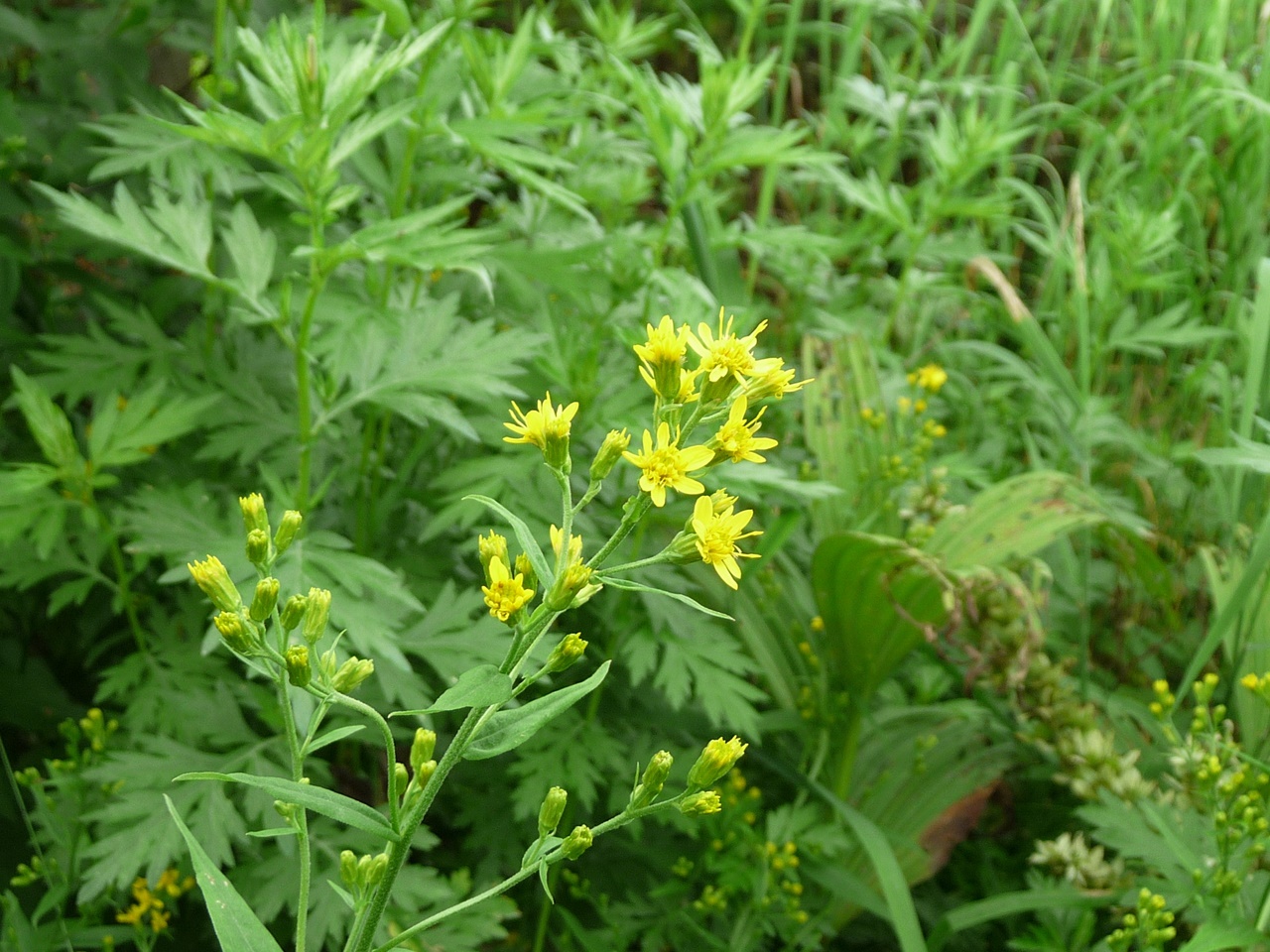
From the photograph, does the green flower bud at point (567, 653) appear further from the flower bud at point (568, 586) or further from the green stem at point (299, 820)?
the green stem at point (299, 820)

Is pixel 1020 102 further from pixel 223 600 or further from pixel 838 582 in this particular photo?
pixel 223 600

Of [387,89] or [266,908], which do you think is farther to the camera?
[387,89]

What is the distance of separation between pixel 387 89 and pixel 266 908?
1.18 metres

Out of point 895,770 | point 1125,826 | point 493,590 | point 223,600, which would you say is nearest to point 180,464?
point 223,600

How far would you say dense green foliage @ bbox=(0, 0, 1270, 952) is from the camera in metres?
1.38

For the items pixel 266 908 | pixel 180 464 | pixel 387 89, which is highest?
pixel 387 89

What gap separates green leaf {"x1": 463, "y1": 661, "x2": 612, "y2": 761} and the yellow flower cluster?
74cm

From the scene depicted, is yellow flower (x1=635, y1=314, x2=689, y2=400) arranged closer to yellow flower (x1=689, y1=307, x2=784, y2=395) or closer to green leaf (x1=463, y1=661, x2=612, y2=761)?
yellow flower (x1=689, y1=307, x2=784, y2=395)

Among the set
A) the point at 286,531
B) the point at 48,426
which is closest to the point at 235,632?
the point at 286,531

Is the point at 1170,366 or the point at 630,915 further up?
the point at 1170,366

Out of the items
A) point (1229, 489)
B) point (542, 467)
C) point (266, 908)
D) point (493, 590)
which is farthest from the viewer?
point (1229, 489)

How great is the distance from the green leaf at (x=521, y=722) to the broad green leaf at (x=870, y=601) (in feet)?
3.05

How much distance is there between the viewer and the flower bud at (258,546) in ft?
2.80

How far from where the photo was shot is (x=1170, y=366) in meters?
2.59
